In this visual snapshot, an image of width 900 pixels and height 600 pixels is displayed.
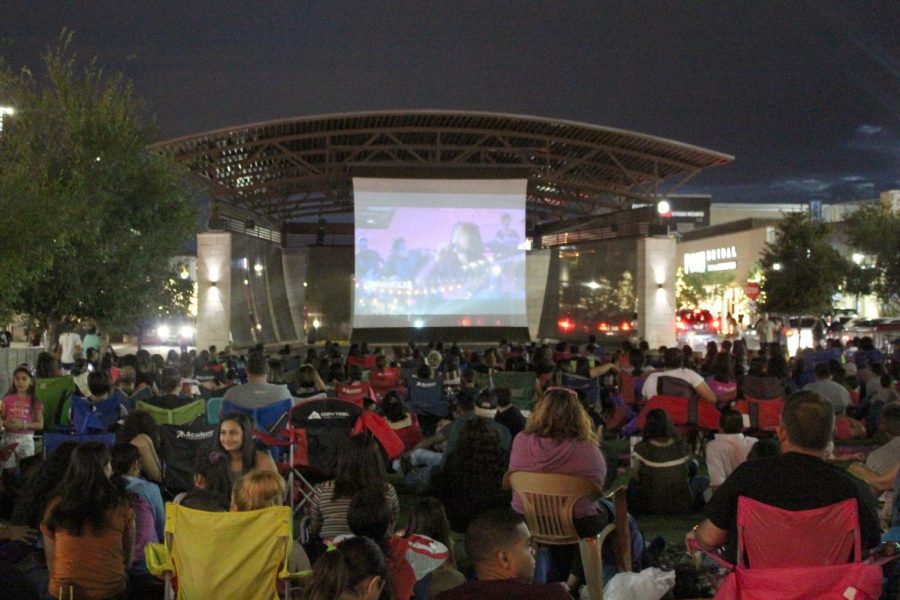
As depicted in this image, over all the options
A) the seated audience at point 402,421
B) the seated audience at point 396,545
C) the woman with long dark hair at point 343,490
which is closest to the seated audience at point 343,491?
the woman with long dark hair at point 343,490

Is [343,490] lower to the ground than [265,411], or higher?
lower

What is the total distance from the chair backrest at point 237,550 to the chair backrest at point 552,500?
4.13ft

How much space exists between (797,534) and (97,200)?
1287 centimetres

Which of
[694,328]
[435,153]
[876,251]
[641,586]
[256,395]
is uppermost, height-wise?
[435,153]

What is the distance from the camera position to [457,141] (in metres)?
27.3

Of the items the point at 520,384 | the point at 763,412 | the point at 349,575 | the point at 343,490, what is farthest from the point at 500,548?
the point at 520,384

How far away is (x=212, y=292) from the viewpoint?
2312 centimetres

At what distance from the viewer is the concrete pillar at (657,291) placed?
25.3m

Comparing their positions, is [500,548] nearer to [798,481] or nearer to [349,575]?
[349,575]

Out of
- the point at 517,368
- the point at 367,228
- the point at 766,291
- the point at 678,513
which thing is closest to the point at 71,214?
the point at 517,368

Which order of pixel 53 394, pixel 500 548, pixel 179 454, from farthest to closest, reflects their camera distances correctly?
pixel 53 394 → pixel 179 454 → pixel 500 548

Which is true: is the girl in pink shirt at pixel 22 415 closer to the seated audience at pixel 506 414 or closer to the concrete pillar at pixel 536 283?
the seated audience at pixel 506 414

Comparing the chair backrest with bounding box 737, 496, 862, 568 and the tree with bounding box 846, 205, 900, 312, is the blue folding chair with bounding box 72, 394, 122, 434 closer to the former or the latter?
the chair backrest with bounding box 737, 496, 862, 568

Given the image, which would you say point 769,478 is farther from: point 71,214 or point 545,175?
point 545,175
